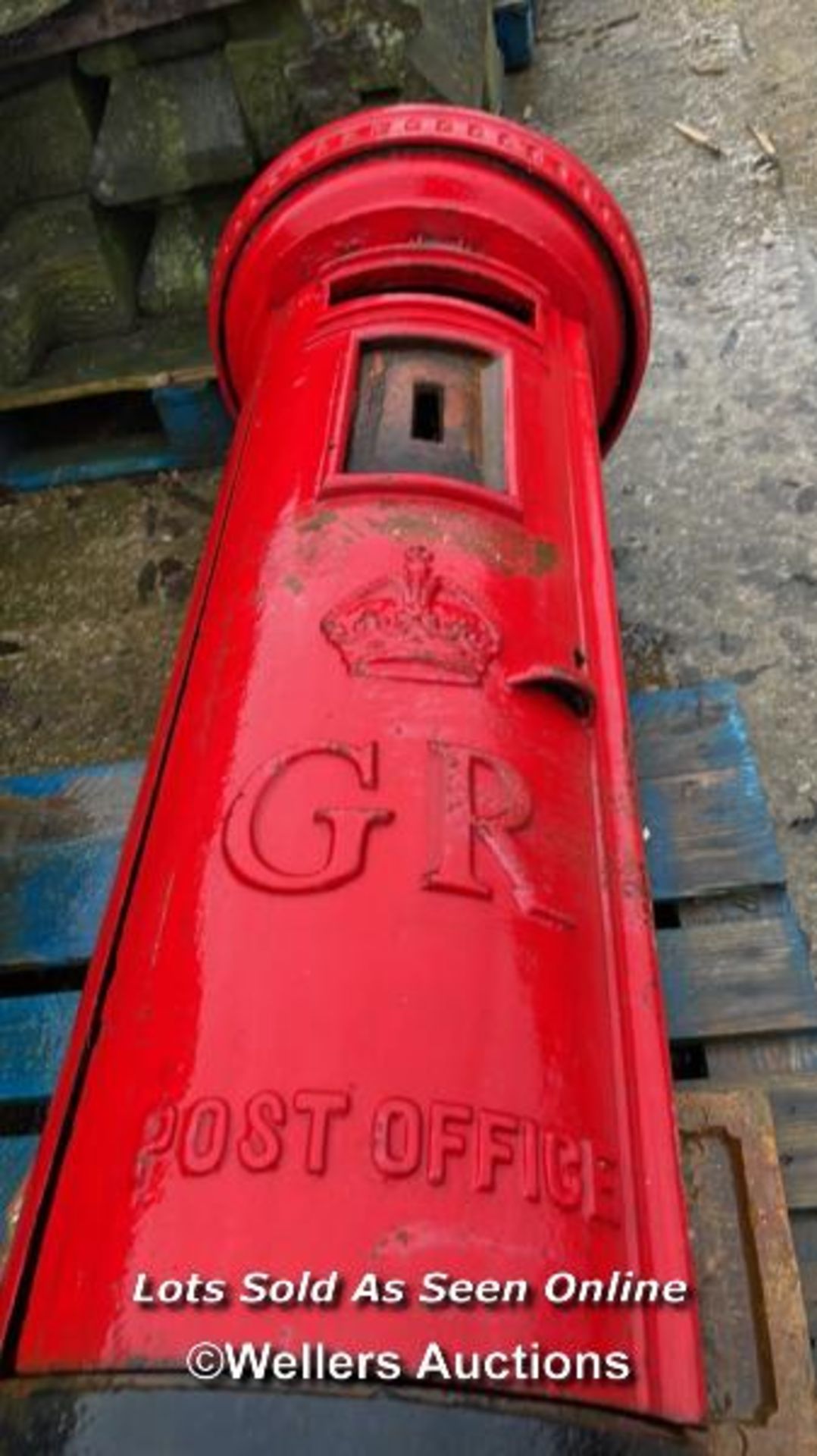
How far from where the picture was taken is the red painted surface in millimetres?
850

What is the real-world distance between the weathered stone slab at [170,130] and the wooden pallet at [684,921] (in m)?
1.40

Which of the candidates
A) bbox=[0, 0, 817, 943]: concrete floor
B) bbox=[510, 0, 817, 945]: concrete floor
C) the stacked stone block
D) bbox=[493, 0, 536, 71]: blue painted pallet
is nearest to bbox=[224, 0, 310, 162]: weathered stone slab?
the stacked stone block

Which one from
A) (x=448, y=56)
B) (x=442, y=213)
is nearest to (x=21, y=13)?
(x=448, y=56)

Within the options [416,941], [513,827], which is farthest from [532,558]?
[416,941]

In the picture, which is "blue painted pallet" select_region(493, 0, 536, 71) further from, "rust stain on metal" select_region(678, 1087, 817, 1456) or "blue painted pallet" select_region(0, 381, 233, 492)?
"rust stain on metal" select_region(678, 1087, 817, 1456)

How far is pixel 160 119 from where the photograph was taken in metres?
2.56

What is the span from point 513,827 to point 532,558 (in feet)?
1.29

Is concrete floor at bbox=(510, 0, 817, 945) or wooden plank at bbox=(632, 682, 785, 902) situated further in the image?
concrete floor at bbox=(510, 0, 817, 945)

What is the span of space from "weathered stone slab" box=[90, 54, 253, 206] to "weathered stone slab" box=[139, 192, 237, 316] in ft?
0.49

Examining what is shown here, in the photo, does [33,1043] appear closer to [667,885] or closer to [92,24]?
[667,885]

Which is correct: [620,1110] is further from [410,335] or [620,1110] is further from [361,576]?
→ [410,335]

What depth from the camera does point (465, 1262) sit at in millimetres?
839

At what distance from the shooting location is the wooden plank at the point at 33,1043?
1.69m

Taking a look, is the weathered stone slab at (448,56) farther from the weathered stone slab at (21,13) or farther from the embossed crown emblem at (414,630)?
the embossed crown emblem at (414,630)
